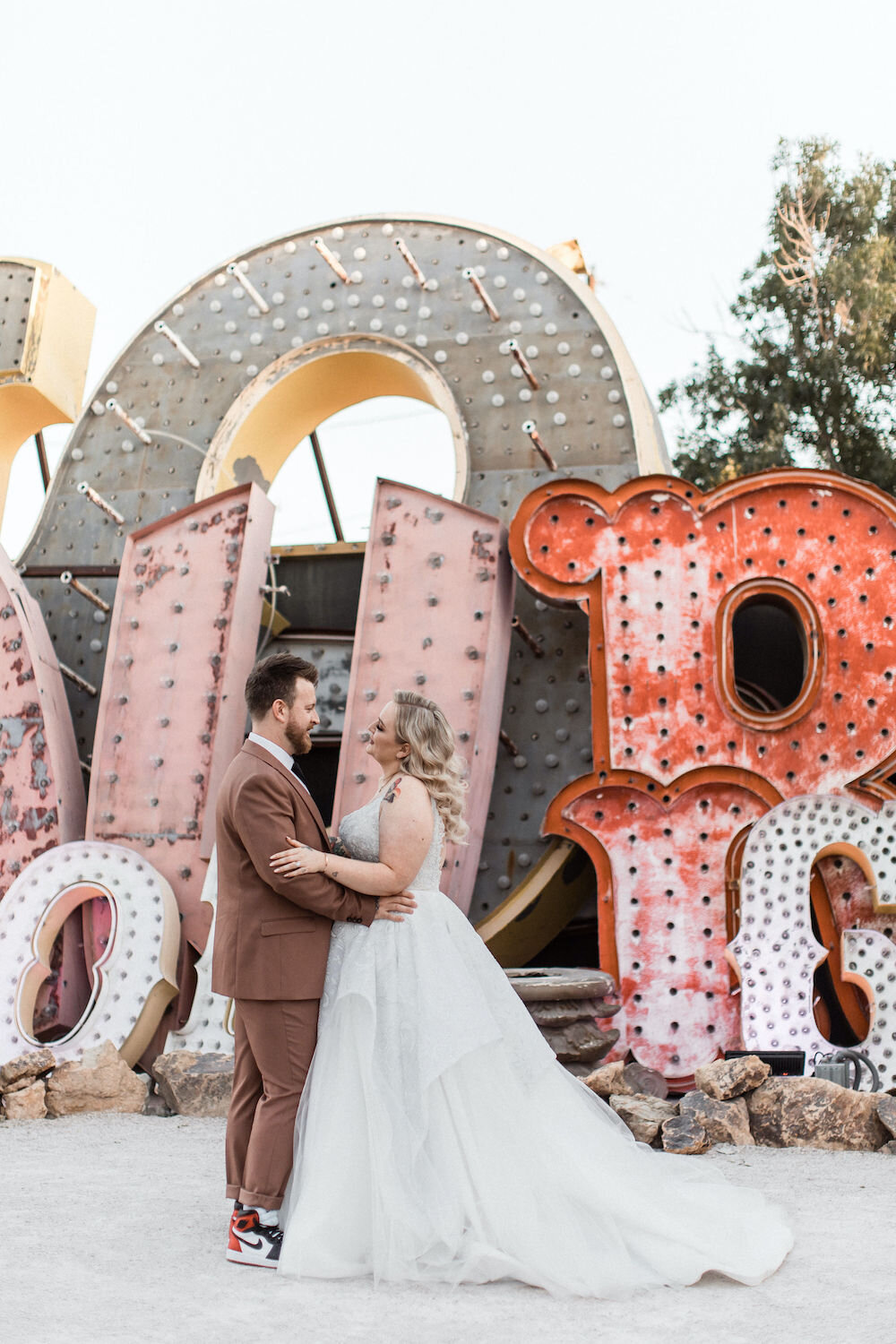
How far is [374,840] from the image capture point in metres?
3.53

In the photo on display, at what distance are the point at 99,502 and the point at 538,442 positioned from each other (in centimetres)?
278

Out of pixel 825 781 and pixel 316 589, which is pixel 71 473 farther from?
pixel 825 781

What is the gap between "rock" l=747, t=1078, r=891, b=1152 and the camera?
494 cm

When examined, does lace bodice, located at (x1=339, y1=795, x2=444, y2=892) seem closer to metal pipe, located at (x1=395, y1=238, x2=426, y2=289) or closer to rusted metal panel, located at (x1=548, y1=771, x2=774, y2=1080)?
rusted metal panel, located at (x1=548, y1=771, x2=774, y2=1080)

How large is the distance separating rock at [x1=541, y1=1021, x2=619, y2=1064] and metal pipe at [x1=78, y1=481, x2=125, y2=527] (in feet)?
14.1

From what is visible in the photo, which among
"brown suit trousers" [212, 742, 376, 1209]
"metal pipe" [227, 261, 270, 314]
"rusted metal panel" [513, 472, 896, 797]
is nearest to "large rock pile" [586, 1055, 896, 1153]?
"rusted metal panel" [513, 472, 896, 797]

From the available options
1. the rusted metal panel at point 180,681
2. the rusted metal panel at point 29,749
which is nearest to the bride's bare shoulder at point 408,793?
the rusted metal panel at point 180,681

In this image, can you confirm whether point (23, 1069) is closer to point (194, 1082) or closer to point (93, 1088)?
point (93, 1088)

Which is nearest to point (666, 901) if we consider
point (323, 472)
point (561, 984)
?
point (561, 984)

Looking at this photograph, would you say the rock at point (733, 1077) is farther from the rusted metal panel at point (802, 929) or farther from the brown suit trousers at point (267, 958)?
the brown suit trousers at point (267, 958)

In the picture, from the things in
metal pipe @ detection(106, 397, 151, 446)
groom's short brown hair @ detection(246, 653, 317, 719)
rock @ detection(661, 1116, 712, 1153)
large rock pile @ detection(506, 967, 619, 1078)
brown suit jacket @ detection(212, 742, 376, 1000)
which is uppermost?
metal pipe @ detection(106, 397, 151, 446)

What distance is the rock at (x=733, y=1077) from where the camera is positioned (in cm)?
507

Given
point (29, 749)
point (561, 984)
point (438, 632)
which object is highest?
point (438, 632)

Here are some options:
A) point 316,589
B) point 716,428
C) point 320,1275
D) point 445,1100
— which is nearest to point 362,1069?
point 445,1100
